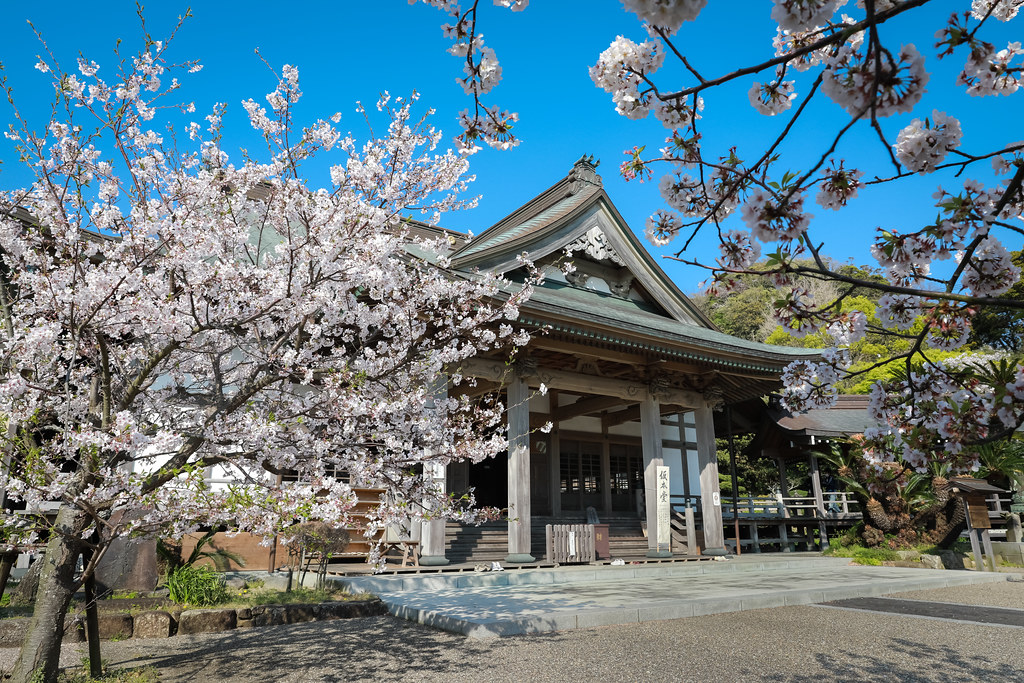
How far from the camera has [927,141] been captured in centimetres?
258

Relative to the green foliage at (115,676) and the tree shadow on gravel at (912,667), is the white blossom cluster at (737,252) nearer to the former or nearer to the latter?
the tree shadow on gravel at (912,667)

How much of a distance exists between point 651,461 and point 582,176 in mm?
7716

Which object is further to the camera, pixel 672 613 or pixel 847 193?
pixel 672 613

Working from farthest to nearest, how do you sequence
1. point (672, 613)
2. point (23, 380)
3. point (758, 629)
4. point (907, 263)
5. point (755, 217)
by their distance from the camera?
point (672, 613) < point (758, 629) < point (23, 380) < point (907, 263) < point (755, 217)

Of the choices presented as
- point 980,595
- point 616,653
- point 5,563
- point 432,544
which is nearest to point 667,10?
point 616,653

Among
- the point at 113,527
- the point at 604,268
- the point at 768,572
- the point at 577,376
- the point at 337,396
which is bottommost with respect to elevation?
the point at 768,572

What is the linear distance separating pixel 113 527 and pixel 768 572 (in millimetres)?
11081

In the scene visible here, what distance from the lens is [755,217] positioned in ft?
9.21

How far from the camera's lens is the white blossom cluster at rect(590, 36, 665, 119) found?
2.72 meters

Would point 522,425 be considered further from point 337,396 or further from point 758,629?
point 337,396

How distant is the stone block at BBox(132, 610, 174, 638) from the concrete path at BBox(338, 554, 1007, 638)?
96.0 inches

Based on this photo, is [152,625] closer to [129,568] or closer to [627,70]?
[129,568]

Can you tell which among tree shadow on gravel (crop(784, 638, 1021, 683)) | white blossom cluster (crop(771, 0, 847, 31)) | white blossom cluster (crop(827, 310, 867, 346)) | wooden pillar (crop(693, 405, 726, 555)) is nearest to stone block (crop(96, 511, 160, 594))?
tree shadow on gravel (crop(784, 638, 1021, 683))

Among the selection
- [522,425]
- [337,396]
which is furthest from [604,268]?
[337,396]
